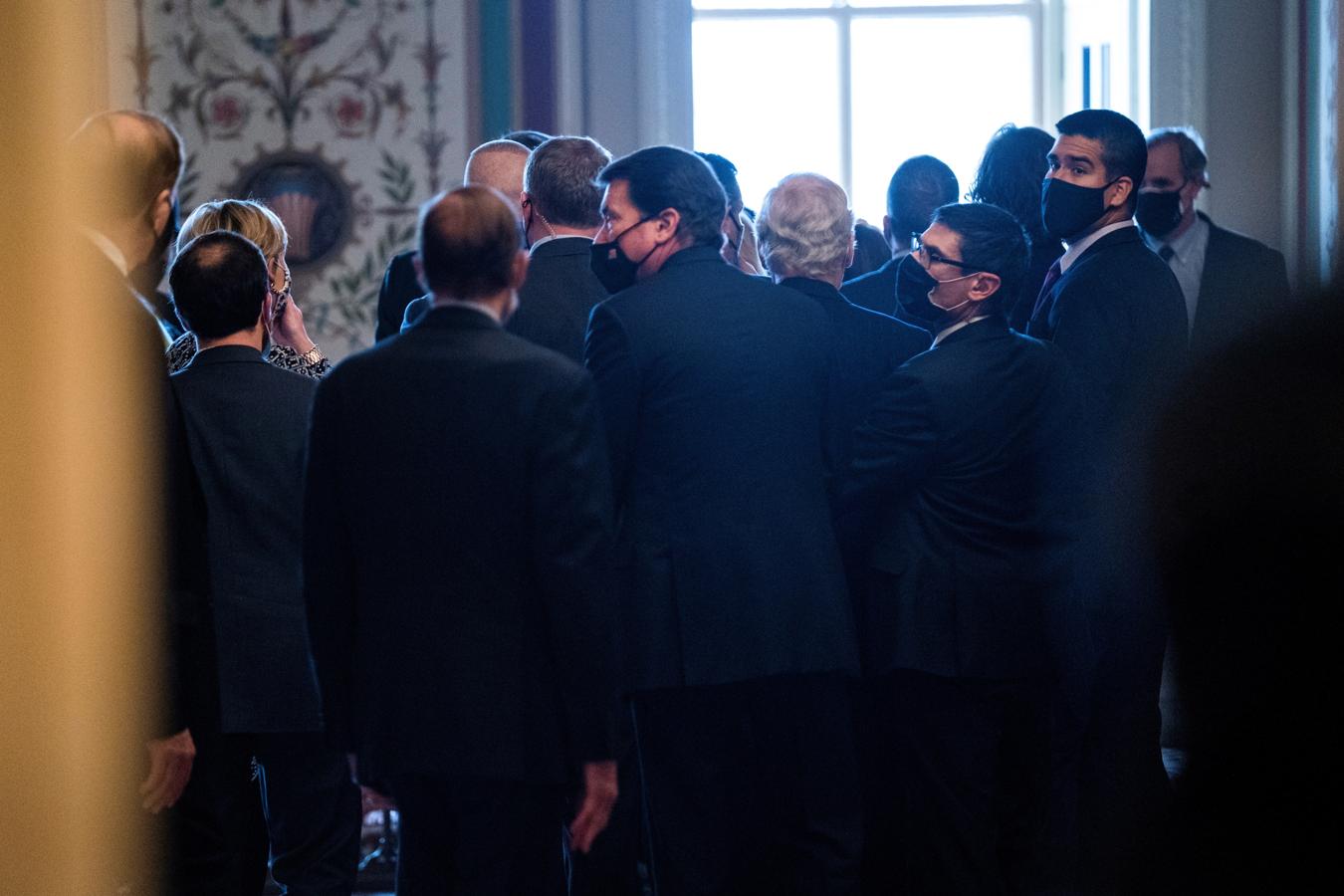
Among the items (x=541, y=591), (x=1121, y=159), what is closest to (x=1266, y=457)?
(x=541, y=591)

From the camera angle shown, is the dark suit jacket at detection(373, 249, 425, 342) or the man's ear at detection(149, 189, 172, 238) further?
the dark suit jacket at detection(373, 249, 425, 342)

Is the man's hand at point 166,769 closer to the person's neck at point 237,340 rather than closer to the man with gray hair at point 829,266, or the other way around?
the person's neck at point 237,340

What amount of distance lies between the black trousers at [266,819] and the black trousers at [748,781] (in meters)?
0.58

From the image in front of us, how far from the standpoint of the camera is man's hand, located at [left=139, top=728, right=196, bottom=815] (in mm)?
2287

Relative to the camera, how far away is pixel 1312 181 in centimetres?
573

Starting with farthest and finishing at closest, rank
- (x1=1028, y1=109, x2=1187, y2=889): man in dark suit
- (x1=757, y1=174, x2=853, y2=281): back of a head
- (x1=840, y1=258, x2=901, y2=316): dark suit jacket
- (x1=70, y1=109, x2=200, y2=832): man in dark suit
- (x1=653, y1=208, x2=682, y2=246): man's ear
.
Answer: (x1=840, y1=258, x2=901, y2=316): dark suit jacket
(x1=1028, y1=109, x2=1187, y2=889): man in dark suit
(x1=757, y1=174, x2=853, y2=281): back of a head
(x1=653, y1=208, x2=682, y2=246): man's ear
(x1=70, y1=109, x2=200, y2=832): man in dark suit

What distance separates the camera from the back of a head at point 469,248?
87.3 inches

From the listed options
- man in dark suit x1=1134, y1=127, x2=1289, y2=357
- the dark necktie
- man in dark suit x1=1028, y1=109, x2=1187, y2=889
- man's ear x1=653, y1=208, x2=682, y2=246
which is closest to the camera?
man's ear x1=653, y1=208, x2=682, y2=246

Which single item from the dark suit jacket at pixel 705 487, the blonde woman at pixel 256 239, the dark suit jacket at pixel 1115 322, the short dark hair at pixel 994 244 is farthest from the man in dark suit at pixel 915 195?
the blonde woman at pixel 256 239

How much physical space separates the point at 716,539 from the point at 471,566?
564mm

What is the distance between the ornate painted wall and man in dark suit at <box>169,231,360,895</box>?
10.1 ft

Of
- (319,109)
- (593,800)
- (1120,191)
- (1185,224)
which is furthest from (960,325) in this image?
(319,109)

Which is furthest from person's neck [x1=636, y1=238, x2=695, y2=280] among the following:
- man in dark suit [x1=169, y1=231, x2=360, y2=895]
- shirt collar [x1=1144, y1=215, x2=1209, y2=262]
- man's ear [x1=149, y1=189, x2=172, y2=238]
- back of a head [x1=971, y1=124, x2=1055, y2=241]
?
shirt collar [x1=1144, y1=215, x2=1209, y2=262]

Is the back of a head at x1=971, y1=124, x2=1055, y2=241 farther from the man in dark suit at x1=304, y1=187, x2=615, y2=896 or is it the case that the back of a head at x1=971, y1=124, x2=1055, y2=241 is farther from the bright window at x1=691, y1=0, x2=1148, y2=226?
the bright window at x1=691, y1=0, x2=1148, y2=226
